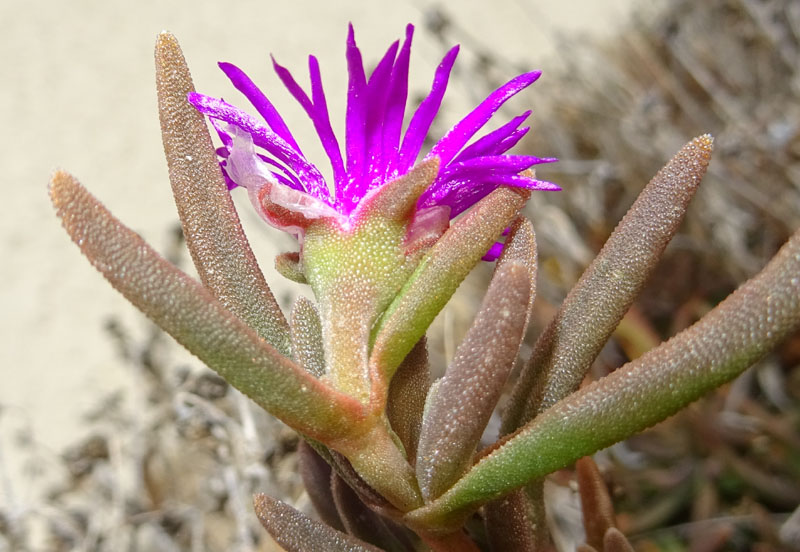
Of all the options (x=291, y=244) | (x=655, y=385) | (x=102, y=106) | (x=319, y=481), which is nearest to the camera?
(x=655, y=385)

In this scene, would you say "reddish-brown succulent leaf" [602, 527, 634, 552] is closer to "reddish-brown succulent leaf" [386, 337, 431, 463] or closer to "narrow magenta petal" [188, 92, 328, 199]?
"reddish-brown succulent leaf" [386, 337, 431, 463]

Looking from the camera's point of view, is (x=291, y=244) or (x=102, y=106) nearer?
(x=291, y=244)

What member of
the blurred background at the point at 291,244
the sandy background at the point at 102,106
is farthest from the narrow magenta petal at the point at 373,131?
the sandy background at the point at 102,106

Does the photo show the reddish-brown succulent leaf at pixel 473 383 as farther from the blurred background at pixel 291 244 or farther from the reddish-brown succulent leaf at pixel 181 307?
the blurred background at pixel 291 244

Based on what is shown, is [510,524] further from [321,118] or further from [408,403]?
[321,118]

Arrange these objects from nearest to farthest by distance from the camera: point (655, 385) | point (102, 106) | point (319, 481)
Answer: point (655, 385)
point (319, 481)
point (102, 106)

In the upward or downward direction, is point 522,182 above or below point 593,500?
above

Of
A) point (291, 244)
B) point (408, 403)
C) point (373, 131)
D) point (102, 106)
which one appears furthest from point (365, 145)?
point (102, 106)

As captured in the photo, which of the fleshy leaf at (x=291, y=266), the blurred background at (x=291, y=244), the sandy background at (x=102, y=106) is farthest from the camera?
the sandy background at (x=102, y=106)
